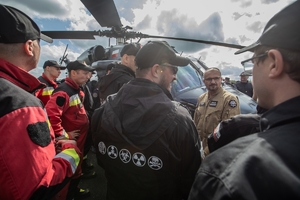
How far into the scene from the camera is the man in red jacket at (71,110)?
2.36 metres

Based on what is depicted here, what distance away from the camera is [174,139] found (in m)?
1.29

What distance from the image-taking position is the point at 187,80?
4137mm

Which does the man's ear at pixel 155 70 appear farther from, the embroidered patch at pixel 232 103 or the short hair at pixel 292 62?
the embroidered patch at pixel 232 103

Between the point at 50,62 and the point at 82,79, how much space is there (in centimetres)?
170

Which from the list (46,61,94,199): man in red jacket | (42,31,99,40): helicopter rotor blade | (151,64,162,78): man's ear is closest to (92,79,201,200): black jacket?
(151,64,162,78): man's ear

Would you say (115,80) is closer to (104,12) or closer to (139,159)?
(139,159)

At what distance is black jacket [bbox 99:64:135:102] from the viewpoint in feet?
10.1

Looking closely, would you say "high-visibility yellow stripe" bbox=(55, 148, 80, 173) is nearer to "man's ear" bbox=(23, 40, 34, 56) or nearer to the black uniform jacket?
Result: "man's ear" bbox=(23, 40, 34, 56)

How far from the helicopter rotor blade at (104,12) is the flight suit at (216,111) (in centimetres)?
405

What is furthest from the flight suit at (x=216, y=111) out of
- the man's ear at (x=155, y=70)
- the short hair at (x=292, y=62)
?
the short hair at (x=292, y=62)

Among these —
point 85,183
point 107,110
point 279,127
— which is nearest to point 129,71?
point 107,110

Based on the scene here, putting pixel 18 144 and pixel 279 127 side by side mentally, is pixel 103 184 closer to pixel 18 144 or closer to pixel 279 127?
pixel 18 144

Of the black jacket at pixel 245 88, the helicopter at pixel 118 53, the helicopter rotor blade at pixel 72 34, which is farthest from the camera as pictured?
the black jacket at pixel 245 88

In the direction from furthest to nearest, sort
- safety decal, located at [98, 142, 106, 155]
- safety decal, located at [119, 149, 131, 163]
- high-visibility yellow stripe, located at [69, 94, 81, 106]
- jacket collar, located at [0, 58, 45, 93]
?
high-visibility yellow stripe, located at [69, 94, 81, 106] < safety decal, located at [98, 142, 106, 155] < safety decal, located at [119, 149, 131, 163] < jacket collar, located at [0, 58, 45, 93]
